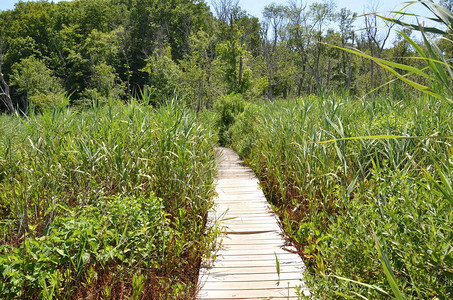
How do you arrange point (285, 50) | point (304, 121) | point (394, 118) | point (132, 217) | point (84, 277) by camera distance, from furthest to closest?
point (285, 50) < point (304, 121) < point (394, 118) < point (132, 217) < point (84, 277)

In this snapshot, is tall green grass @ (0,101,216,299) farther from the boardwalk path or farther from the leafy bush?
the leafy bush

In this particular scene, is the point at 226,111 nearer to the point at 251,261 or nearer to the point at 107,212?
the point at 251,261

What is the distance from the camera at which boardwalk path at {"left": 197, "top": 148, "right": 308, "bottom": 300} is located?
2584 mm

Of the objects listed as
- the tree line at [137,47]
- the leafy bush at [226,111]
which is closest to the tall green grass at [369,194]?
the leafy bush at [226,111]

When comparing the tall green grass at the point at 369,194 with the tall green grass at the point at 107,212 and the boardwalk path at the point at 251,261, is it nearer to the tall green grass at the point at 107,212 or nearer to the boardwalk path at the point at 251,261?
the boardwalk path at the point at 251,261

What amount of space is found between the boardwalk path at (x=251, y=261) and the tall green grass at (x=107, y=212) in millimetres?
200

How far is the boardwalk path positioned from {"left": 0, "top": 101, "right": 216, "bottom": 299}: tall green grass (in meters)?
0.20

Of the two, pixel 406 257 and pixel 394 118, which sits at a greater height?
pixel 394 118

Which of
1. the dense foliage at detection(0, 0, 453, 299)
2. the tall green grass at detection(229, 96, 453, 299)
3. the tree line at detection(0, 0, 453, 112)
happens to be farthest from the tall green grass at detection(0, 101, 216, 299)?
the tree line at detection(0, 0, 453, 112)

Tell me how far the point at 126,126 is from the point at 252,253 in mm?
2244

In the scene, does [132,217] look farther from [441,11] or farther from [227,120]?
[227,120]

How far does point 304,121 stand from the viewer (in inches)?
191

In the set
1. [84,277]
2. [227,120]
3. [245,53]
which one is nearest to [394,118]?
[84,277]

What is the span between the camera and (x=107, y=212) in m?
2.72
